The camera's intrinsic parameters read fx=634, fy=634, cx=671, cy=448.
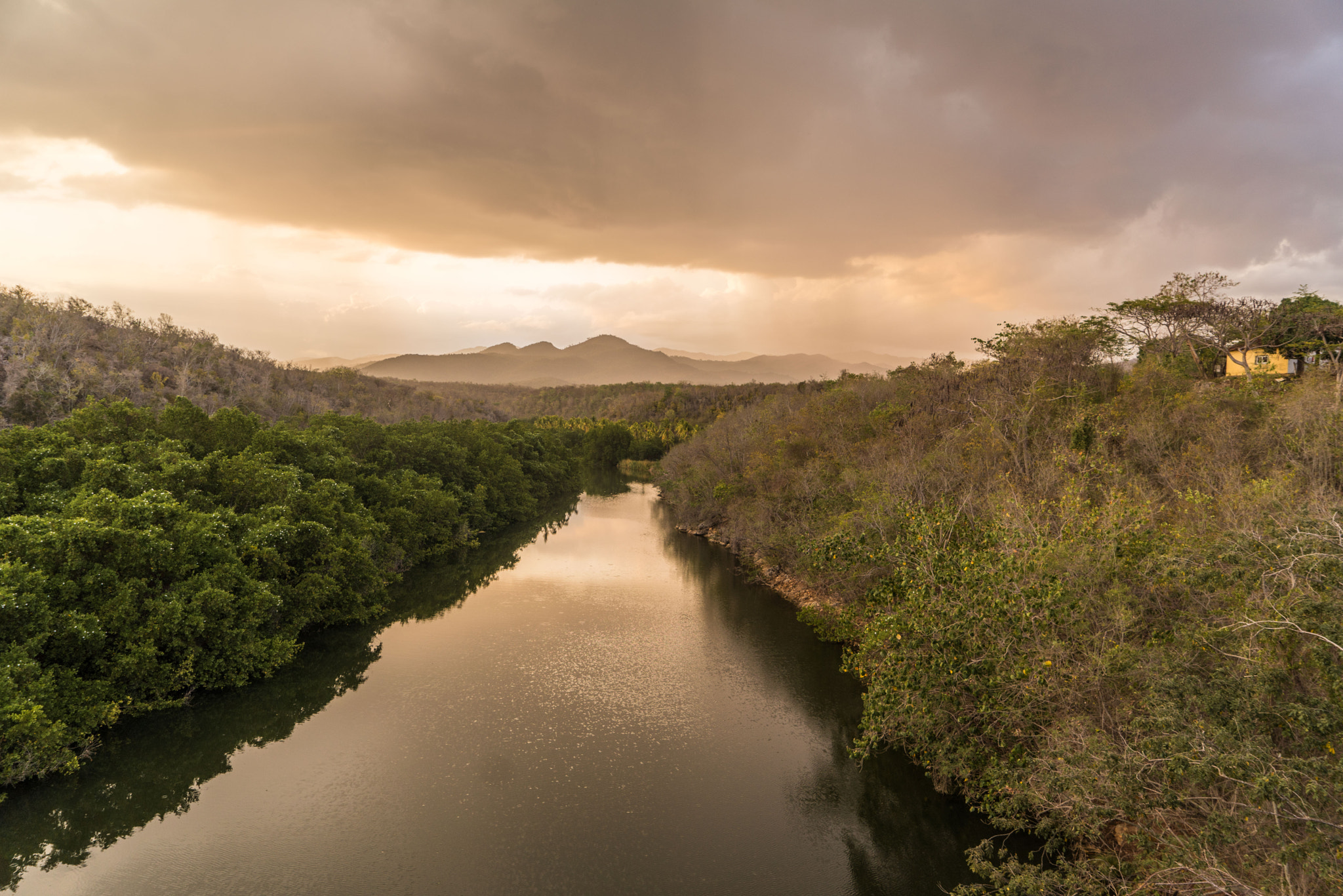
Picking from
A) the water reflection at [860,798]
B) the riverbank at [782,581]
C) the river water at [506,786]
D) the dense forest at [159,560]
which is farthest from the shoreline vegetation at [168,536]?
the riverbank at [782,581]

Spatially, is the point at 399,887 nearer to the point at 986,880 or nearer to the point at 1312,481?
the point at 986,880

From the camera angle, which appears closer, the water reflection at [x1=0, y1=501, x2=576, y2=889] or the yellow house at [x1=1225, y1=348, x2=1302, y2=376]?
the water reflection at [x1=0, y1=501, x2=576, y2=889]

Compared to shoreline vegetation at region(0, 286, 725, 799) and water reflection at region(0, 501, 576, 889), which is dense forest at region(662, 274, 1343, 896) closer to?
water reflection at region(0, 501, 576, 889)

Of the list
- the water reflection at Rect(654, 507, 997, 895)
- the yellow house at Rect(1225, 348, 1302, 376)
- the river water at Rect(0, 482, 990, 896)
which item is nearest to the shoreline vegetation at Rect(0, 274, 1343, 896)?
the yellow house at Rect(1225, 348, 1302, 376)

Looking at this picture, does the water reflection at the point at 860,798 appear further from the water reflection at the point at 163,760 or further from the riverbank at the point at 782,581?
the water reflection at the point at 163,760

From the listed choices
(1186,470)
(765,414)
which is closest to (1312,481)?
(1186,470)
